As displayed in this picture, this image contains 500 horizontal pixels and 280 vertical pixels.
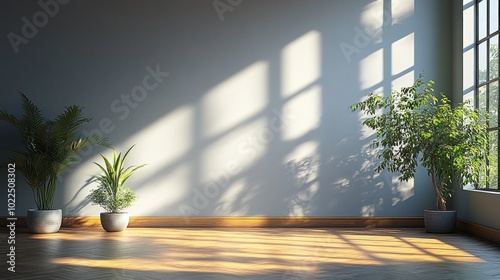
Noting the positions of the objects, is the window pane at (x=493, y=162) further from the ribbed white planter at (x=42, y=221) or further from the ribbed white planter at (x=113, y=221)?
the ribbed white planter at (x=42, y=221)

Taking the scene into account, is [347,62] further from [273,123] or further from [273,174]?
[273,174]

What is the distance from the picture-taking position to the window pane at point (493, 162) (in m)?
7.09

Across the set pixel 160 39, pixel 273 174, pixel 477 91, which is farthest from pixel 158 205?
pixel 477 91

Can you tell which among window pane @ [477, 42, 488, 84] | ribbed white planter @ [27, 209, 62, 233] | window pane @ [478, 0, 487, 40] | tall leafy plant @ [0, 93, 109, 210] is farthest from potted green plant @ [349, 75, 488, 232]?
ribbed white planter @ [27, 209, 62, 233]

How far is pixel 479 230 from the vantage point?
7.09 m

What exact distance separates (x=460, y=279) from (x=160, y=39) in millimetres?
5379

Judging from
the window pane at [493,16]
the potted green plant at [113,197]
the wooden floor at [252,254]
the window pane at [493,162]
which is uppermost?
the window pane at [493,16]

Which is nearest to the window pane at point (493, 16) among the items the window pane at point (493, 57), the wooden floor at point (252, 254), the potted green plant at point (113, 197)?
the window pane at point (493, 57)

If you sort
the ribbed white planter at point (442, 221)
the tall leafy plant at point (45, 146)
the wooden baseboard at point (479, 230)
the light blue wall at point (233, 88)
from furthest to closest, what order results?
the light blue wall at point (233, 88) < the tall leafy plant at point (45, 146) < the ribbed white planter at point (442, 221) < the wooden baseboard at point (479, 230)

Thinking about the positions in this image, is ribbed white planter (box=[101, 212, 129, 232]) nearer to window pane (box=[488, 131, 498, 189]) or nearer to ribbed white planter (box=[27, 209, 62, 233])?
ribbed white planter (box=[27, 209, 62, 233])

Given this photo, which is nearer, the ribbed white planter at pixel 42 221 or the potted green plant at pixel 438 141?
the potted green plant at pixel 438 141

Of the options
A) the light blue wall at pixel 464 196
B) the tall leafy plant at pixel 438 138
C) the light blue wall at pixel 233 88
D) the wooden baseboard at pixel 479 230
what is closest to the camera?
the wooden baseboard at pixel 479 230

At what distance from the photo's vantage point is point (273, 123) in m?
8.29

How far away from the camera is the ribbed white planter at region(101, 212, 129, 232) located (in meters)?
7.71
